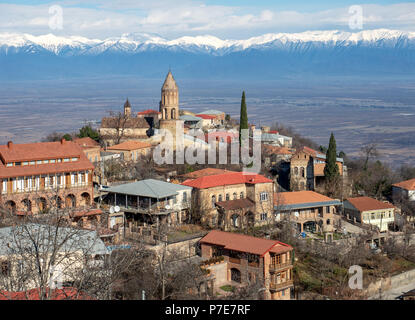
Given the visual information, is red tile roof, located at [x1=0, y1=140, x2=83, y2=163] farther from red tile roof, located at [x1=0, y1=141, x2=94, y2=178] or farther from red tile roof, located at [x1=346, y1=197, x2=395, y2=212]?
red tile roof, located at [x1=346, y1=197, x2=395, y2=212]

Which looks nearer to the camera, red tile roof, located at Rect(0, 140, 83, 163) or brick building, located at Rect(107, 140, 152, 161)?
red tile roof, located at Rect(0, 140, 83, 163)

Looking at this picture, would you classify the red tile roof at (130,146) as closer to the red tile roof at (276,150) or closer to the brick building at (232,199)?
the red tile roof at (276,150)

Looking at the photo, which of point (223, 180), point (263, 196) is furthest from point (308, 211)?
point (223, 180)

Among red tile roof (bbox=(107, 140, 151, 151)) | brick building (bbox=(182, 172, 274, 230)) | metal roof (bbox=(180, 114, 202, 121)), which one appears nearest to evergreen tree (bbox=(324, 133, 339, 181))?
brick building (bbox=(182, 172, 274, 230))

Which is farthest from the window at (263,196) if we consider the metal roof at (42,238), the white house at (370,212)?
the metal roof at (42,238)

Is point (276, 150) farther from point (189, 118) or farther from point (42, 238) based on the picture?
point (42, 238)

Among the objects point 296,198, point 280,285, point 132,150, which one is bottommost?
point 280,285

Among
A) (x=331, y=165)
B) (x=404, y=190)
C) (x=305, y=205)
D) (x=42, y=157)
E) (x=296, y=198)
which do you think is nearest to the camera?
(x=42, y=157)
